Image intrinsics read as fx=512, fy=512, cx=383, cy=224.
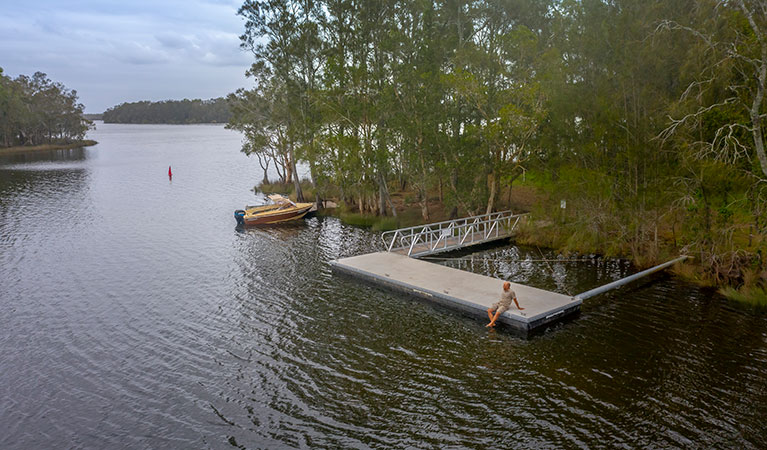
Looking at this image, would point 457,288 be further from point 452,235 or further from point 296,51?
point 296,51

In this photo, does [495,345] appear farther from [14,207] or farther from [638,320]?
[14,207]

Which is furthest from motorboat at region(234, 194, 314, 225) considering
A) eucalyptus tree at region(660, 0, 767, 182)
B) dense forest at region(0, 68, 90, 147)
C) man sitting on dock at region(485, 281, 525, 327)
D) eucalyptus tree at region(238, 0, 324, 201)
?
dense forest at region(0, 68, 90, 147)

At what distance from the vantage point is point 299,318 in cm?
1977

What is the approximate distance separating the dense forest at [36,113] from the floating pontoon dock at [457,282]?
368 ft

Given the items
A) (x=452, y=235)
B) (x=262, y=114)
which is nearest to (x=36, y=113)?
(x=262, y=114)

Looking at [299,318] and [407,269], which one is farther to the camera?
[407,269]

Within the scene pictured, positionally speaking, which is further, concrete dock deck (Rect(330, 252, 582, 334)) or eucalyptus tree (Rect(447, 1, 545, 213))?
eucalyptus tree (Rect(447, 1, 545, 213))

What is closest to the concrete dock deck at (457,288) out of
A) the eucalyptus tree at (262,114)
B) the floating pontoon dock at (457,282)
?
the floating pontoon dock at (457,282)

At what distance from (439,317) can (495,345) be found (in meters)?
3.12

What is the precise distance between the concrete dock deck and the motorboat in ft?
46.6

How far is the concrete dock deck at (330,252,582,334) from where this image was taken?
60.4 feet

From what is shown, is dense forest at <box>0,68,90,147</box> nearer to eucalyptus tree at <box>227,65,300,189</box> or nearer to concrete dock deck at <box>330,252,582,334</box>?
eucalyptus tree at <box>227,65,300,189</box>

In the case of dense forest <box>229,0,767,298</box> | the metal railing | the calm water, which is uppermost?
dense forest <box>229,0,767,298</box>

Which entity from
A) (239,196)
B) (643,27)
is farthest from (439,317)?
(239,196)
